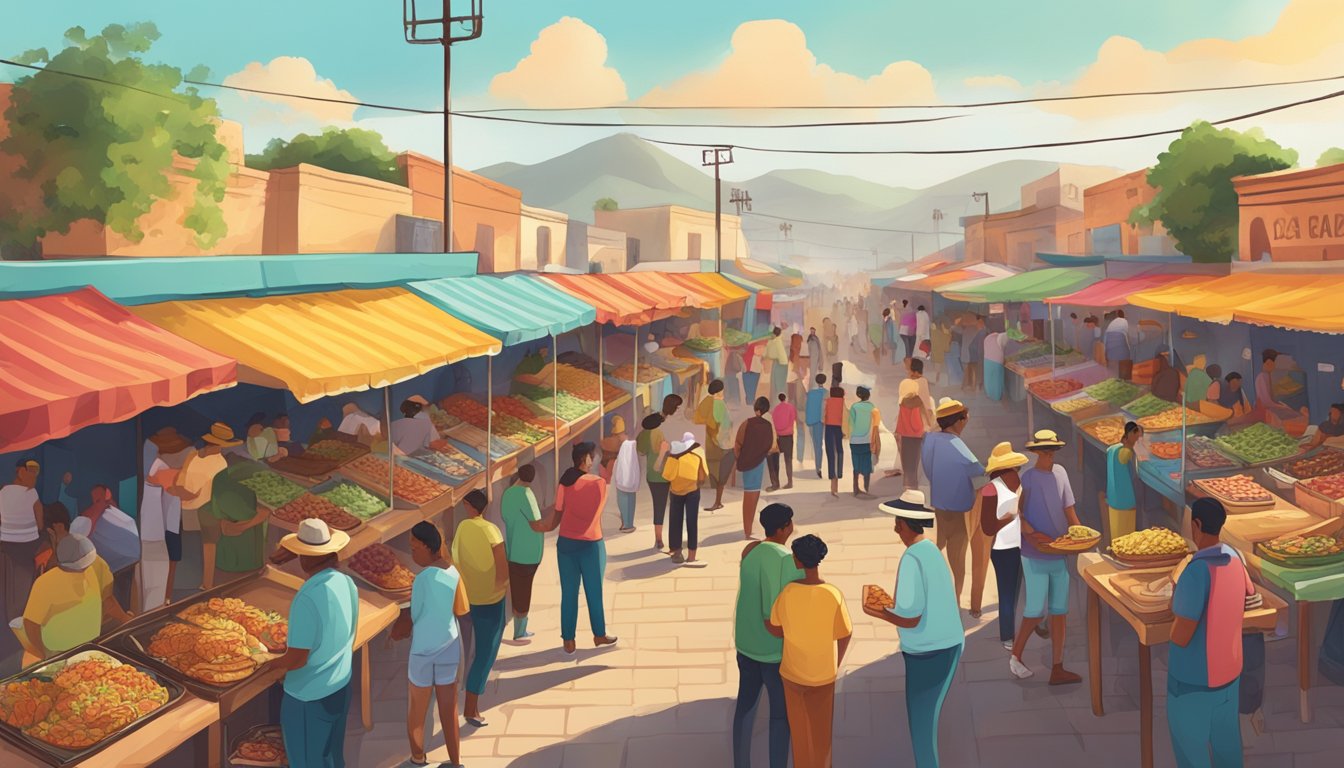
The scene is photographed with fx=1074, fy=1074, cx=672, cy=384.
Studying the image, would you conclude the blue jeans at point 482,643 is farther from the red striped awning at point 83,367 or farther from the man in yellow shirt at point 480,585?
the red striped awning at point 83,367

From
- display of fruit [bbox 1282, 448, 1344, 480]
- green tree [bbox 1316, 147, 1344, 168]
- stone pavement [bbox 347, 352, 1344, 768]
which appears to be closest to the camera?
stone pavement [bbox 347, 352, 1344, 768]

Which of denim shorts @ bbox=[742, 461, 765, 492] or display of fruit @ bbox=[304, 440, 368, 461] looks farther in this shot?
denim shorts @ bbox=[742, 461, 765, 492]

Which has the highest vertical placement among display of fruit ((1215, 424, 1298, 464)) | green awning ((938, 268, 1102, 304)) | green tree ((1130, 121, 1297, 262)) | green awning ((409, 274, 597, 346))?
green tree ((1130, 121, 1297, 262))

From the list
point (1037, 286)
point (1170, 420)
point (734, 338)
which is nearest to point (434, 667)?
point (1170, 420)

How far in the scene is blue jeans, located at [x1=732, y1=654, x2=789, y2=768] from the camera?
230 inches

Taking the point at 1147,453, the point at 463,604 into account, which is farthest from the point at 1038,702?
the point at 1147,453

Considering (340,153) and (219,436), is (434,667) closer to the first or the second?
(219,436)

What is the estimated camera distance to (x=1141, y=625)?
6.18 metres

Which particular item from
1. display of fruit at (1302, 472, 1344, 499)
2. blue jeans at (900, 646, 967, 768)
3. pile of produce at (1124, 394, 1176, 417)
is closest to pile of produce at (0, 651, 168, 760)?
blue jeans at (900, 646, 967, 768)

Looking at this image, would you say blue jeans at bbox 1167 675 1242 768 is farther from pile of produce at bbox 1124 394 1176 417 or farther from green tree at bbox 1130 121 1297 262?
green tree at bbox 1130 121 1297 262

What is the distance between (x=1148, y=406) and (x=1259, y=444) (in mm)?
3091

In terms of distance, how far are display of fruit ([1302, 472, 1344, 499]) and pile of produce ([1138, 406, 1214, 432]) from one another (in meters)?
2.75

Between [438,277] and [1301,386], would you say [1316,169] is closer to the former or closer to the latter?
[1301,386]

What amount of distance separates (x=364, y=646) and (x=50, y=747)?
2.24 m
